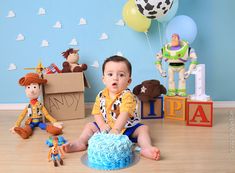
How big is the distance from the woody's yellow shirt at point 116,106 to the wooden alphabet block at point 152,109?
425 mm

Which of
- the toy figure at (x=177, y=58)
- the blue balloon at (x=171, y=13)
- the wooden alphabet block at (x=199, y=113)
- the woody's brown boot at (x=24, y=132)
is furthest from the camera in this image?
the blue balloon at (x=171, y=13)

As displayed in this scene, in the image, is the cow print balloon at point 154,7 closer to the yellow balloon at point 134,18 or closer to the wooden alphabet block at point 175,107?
the yellow balloon at point 134,18

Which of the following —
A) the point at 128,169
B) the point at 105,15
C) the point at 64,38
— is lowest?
the point at 128,169

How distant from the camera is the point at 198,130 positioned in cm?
188

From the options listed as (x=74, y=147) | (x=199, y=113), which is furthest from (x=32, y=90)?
(x=199, y=113)

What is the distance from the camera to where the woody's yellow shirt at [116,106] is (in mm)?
1652

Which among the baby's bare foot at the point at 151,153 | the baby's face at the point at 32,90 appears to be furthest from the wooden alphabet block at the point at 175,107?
the baby's face at the point at 32,90

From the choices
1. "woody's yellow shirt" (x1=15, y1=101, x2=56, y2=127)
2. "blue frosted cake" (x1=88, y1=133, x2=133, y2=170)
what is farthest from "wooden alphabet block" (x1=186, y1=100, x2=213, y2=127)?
"woody's yellow shirt" (x1=15, y1=101, x2=56, y2=127)

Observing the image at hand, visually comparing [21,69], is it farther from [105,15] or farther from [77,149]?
[77,149]

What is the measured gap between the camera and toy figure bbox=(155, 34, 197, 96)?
2.06 metres

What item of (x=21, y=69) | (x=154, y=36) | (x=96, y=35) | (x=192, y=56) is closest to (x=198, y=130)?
(x=192, y=56)

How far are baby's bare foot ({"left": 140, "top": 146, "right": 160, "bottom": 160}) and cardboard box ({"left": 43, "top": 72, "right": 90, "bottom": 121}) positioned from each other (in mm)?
804

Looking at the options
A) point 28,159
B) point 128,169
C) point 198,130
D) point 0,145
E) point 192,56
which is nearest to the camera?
point 128,169

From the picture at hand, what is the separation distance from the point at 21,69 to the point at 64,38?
385mm
